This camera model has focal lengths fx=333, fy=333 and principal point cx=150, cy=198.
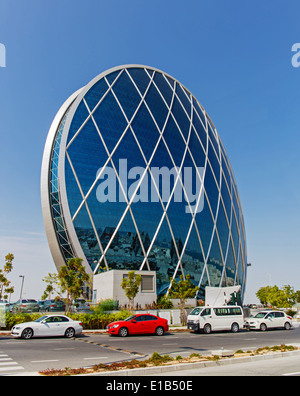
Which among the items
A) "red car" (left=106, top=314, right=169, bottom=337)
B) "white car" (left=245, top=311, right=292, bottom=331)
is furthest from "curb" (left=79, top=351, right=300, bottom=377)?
"white car" (left=245, top=311, right=292, bottom=331)

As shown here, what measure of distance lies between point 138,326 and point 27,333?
683 centimetres

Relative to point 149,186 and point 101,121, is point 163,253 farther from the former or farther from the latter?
point 101,121

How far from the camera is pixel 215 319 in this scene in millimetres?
24359

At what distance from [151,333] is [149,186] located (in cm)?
2953

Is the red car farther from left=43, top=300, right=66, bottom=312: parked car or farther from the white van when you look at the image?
left=43, top=300, right=66, bottom=312: parked car

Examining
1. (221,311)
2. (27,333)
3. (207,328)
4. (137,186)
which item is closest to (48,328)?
(27,333)

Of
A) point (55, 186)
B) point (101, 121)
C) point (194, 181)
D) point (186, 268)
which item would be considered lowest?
point (186, 268)

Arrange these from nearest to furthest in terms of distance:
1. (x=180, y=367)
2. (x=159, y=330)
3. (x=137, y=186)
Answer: (x=180, y=367)
(x=159, y=330)
(x=137, y=186)

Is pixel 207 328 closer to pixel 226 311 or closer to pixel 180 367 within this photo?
pixel 226 311

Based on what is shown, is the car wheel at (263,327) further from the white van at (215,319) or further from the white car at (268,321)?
the white van at (215,319)

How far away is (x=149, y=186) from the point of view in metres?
49.8

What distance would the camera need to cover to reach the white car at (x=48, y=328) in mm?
18827
